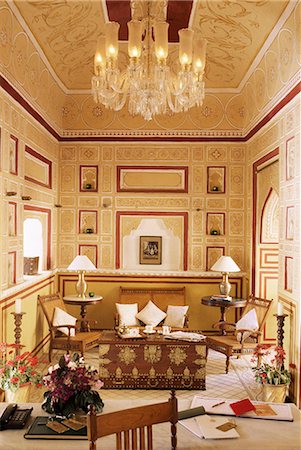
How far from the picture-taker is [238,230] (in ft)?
28.4

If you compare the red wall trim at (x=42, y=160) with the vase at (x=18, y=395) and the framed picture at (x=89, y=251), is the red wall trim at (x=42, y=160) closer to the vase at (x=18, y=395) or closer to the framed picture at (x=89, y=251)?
the framed picture at (x=89, y=251)

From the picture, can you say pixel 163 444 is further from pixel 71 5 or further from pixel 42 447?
pixel 71 5

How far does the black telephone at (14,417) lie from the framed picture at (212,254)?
6.16 meters

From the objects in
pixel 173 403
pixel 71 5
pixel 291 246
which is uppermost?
pixel 71 5

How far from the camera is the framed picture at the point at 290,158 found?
5.70 meters

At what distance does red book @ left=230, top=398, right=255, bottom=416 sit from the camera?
2.82m

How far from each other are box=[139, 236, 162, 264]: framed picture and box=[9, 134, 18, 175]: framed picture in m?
3.35

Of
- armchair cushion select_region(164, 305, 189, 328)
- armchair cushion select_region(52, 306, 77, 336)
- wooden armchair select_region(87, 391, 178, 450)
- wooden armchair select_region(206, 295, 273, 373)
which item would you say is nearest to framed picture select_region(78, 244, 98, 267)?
armchair cushion select_region(52, 306, 77, 336)

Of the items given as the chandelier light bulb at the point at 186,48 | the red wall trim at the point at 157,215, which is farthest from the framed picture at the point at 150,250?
the chandelier light bulb at the point at 186,48

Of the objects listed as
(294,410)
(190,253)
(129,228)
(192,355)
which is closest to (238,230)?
(190,253)

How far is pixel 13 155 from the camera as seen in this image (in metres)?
5.89

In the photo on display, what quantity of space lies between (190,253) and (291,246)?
125 inches

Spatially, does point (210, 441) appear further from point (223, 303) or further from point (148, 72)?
point (223, 303)

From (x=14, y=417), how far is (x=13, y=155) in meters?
3.93
